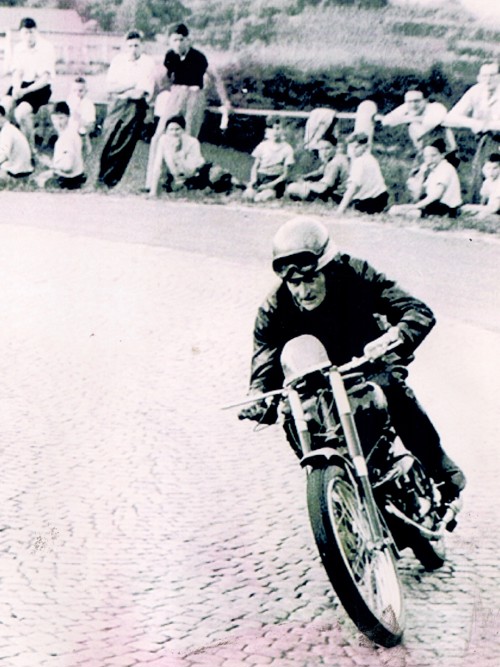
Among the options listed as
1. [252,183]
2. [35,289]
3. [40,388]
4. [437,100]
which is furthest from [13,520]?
[437,100]

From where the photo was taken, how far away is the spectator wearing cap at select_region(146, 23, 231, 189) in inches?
151

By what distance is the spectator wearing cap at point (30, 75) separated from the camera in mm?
3891

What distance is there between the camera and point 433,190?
390 cm

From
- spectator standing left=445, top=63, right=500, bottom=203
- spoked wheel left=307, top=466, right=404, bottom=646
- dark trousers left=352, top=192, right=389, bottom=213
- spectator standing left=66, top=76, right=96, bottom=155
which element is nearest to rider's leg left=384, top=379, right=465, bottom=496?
spoked wheel left=307, top=466, right=404, bottom=646

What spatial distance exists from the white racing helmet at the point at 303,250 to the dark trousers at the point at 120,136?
3.06 feet

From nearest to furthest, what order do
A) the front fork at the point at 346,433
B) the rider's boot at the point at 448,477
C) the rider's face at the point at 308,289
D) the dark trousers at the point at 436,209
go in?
the front fork at the point at 346,433, the rider's face at the point at 308,289, the rider's boot at the point at 448,477, the dark trousers at the point at 436,209

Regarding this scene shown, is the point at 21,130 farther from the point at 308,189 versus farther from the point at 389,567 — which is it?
the point at 389,567

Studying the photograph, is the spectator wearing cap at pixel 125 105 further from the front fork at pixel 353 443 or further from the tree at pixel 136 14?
the front fork at pixel 353 443

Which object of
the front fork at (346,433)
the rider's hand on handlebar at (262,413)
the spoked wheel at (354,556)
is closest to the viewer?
the spoked wheel at (354,556)

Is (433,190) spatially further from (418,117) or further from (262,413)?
(262,413)

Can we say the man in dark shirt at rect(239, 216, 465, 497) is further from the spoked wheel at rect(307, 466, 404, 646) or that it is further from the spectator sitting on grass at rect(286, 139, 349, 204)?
the spectator sitting on grass at rect(286, 139, 349, 204)

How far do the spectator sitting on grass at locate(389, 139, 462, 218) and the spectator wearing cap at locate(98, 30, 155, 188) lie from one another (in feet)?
3.08

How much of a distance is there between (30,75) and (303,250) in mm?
1376

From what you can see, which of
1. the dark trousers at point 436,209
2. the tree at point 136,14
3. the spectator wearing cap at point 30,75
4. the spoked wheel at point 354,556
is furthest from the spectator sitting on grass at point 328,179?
the spoked wheel at point 354,556
